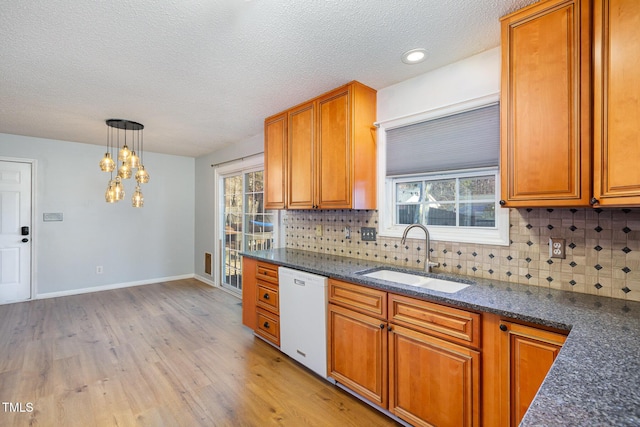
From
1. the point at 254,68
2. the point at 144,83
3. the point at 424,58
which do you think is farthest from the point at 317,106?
the point at 144,83

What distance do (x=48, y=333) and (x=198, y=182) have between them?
3182mm

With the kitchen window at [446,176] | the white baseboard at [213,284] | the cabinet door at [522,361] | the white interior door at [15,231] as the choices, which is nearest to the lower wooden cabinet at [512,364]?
the cabinet door at [522,361]

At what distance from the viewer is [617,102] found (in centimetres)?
130

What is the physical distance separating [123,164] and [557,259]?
384 centimetres

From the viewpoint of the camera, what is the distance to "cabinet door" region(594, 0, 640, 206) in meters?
1.25

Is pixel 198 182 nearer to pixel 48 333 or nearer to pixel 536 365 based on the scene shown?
pixel 48 333

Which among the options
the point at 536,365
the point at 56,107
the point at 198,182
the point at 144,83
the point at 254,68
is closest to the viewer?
the point at 536,365

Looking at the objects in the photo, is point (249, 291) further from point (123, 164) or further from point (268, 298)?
point (123, 164)

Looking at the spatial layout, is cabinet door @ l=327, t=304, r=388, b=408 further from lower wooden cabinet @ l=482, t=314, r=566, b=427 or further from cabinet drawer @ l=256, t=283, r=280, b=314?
cabinet drawer @ l=256, t=283, r=280, b=314

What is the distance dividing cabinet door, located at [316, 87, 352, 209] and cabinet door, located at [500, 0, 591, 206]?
45.9 inches

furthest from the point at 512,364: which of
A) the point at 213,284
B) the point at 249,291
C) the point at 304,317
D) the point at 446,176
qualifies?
the point at 213,284

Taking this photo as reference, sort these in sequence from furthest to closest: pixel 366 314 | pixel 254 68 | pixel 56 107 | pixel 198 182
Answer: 1. pixel 198 182
2. pixel 56 107
3. pixel 254 68
4. pixel 366 314

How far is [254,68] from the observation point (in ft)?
7.43

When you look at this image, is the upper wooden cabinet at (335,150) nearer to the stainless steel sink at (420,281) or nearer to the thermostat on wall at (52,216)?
the stainless steel sink at (420,281)
